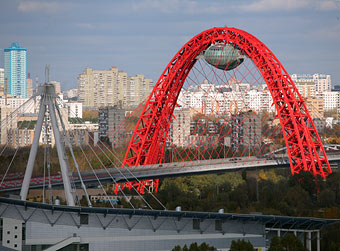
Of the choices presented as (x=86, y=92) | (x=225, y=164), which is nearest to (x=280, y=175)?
(x=225, y=164)

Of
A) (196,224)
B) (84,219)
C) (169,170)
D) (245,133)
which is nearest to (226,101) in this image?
(245,133)

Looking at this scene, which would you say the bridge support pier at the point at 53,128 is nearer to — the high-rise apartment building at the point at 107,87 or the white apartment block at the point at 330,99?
the high-rise apartment building at the point at 107,87

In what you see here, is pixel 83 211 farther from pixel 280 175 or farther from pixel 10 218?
pixel 280 175

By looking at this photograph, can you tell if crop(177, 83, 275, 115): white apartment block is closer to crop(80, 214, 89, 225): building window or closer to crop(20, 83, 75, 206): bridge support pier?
crop(20, 83, 75, 206): bridge support pier

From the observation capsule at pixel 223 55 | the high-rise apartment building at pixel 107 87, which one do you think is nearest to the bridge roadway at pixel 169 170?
the observation capsule at pixel 223 55

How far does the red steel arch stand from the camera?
4856 centimetres

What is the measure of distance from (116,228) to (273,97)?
24.6 metres

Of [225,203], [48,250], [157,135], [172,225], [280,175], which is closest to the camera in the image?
[48,250]

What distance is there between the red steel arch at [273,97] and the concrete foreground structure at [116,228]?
21.4 m

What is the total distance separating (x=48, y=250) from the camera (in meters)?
24.9

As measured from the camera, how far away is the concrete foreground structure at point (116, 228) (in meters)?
25.7

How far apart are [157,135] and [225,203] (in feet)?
43.0

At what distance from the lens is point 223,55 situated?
51781mm

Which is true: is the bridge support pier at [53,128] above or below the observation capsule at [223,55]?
below
